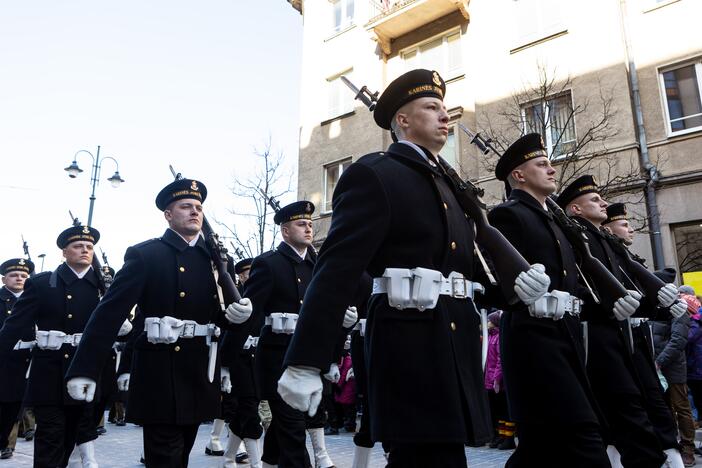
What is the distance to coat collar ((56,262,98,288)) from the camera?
662 centimetres

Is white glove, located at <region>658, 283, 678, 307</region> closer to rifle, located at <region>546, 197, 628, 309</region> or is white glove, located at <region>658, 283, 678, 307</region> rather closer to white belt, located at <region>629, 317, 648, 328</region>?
white belt, located at <region>629, 317, 648, 328</region>

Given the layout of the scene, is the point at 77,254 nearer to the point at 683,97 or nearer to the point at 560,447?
the point at 560,447

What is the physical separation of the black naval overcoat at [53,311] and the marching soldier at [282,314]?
2.03 m

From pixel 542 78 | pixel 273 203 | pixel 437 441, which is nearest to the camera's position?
pixel 437 441

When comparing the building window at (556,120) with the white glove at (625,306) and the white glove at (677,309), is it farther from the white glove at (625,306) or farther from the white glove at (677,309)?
the white glove at (625,306)

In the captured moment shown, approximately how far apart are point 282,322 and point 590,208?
3266 mm

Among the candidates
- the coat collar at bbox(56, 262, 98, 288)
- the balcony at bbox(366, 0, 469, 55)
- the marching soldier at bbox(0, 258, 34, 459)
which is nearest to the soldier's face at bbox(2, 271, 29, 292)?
the marching soldier at bbox(0, 258, 34, 459)

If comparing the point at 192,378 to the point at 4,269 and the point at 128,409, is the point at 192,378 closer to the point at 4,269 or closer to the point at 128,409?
the point at 128,409

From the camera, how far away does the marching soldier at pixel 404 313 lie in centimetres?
244

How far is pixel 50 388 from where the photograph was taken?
6.00m

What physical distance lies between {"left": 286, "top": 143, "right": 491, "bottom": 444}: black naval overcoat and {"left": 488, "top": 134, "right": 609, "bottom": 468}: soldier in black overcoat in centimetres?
103

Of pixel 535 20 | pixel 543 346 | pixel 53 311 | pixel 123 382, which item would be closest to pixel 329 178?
pixel 535 20

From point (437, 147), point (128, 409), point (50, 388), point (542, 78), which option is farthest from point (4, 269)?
point (542, 78)

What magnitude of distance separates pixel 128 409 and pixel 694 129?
13.3 meters
